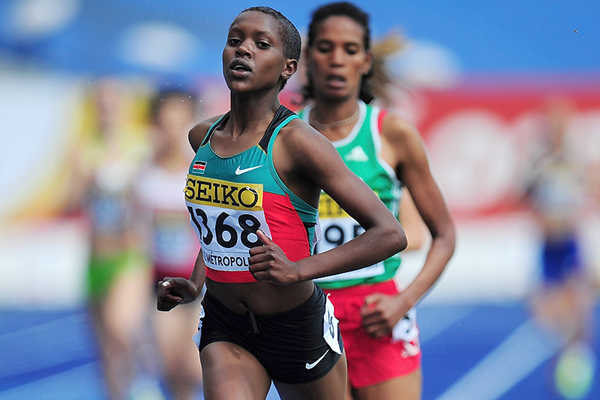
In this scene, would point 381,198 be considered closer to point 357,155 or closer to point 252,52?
point 357,155

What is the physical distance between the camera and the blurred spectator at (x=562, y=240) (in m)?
6.81

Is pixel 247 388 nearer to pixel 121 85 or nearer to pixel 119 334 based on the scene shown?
pixel 119 334

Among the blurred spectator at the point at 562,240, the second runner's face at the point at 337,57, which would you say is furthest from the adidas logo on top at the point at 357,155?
the blurred spectator at the point at 562,240

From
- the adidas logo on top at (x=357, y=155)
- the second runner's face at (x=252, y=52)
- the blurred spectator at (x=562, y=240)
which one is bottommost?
the blurred spectator at (x=562, y=240)

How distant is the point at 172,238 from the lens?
525 centimetres

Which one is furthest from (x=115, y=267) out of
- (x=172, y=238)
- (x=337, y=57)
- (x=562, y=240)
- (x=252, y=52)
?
(x=562, y=240)

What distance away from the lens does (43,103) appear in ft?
22.6

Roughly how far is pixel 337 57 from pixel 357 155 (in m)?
0.43

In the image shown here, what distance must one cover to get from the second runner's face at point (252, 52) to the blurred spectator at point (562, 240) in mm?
5136

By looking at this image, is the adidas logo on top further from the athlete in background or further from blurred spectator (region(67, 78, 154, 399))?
blurred spectator (region(67, 78, 154, 399))

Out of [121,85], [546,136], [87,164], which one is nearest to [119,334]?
[87,164]

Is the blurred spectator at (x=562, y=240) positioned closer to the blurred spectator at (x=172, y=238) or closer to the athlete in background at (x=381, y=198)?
the blurred spectator at (x=172, y=238)

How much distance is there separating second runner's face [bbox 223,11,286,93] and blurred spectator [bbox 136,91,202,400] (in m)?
3.13

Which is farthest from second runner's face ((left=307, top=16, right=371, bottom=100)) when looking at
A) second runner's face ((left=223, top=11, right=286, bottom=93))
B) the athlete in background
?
second runner's face ((left=223, top=11, right=286, bottom=93))
